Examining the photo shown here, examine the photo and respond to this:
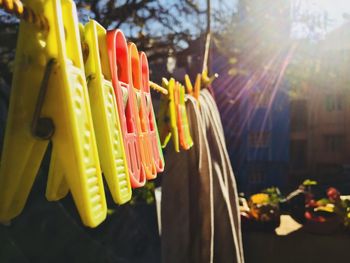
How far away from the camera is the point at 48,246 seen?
94.3 inches

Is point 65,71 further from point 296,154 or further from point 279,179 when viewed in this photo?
point 296,154

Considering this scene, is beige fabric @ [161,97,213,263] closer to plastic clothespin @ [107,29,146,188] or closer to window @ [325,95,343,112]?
plastic clothespin @ [107,29,146,188]

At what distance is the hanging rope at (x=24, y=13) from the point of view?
28 centimetres

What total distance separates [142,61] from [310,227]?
1964 mm

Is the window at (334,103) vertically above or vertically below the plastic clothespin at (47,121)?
below

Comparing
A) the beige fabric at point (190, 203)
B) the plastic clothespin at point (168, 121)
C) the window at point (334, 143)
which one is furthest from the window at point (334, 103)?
the plastic clothespin at point (168, 121)

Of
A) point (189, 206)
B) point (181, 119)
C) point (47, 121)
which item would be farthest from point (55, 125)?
point (189, 206)

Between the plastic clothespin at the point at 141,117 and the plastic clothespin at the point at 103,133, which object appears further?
the plastic clothespin at the point at 141,117

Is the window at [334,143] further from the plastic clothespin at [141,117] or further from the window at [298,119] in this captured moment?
the plastic clothespin at [141,117]

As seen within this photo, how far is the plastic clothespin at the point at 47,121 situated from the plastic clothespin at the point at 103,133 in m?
0.04

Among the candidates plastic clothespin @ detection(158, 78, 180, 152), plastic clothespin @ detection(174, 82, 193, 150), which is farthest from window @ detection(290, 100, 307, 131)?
plastic clothespin @ detection(158, 78, 180, 152)

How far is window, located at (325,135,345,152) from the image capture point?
10143mm

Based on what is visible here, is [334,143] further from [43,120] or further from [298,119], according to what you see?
[43,120]

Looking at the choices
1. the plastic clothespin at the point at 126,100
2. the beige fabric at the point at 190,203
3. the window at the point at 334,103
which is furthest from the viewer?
the window at the point at 334,103
